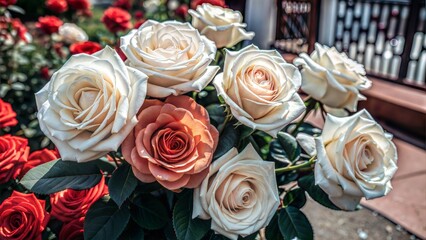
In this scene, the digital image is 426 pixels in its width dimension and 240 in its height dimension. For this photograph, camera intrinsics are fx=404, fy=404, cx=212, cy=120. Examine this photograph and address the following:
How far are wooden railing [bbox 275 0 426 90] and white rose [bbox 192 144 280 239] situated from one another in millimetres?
2844

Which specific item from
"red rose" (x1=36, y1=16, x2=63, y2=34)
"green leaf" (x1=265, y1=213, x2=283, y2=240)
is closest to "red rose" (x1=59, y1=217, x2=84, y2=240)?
"green leaf" (x1=265, y1=213, x2=283, y2=240)

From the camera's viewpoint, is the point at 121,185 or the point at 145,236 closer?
the point at 121,185

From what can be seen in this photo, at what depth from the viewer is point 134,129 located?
0.64m

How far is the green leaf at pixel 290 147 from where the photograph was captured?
0.83 meters

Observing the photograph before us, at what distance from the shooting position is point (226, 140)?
0.71 m

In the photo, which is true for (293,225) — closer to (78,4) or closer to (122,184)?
(122,184)

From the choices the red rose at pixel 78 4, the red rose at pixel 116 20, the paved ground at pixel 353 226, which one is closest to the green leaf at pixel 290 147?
the paved ground at pixel 353 226

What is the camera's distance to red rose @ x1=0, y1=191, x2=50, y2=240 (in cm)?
73

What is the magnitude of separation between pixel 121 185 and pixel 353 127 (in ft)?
1.30

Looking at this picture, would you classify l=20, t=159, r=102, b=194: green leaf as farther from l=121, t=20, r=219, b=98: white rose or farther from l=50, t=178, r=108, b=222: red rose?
l=121, t=20, r=219, b=98: white rose

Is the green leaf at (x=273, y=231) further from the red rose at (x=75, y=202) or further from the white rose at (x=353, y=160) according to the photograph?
the red rose at (x=75, y=202)

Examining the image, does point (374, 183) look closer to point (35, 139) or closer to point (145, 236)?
point (145, 236)

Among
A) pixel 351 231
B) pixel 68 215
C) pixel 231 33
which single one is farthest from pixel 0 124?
pixel 351 231

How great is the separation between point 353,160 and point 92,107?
1.38 feet
